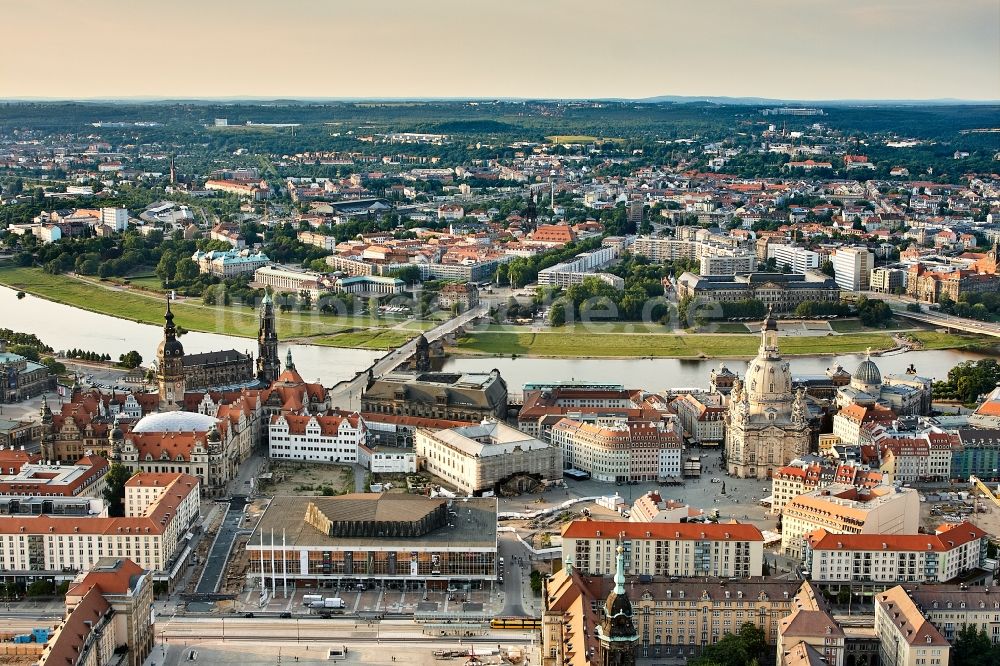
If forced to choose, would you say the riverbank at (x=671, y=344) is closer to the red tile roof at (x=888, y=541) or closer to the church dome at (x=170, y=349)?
the church dome at (x=170, y=349)

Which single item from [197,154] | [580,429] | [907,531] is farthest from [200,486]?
[197,154]

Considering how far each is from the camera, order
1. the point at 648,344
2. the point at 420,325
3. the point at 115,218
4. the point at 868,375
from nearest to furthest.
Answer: the point at 868,375
the point at 648,344
the point at 420,325
the point at 115,218

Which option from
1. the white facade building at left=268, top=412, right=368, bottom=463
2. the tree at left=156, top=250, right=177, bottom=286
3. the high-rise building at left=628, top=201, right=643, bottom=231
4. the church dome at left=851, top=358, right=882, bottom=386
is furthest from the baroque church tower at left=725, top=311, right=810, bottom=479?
the high-rise building at left=628, top=201, right=643, bottom=231

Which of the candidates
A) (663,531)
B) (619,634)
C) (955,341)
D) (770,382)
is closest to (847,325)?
(955,341)

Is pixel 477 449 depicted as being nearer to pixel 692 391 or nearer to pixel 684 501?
pixel 684 501

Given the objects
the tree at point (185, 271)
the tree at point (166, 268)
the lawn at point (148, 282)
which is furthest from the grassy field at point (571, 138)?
the lawn at point (148, 282)

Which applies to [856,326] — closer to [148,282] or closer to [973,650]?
[148,282]
